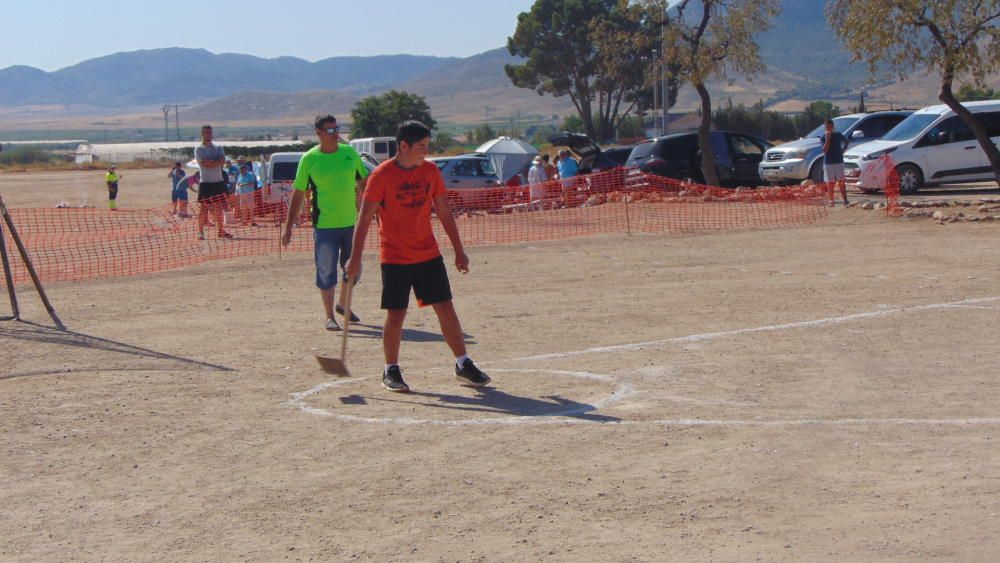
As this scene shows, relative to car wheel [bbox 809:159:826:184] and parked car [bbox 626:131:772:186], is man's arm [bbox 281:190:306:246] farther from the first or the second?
car wheel [bbox 809:159:826:184]

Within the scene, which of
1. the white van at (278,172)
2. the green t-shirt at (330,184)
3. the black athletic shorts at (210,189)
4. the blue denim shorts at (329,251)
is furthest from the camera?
the white van at (278,172)

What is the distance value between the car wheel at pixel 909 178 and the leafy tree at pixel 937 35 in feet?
9.10

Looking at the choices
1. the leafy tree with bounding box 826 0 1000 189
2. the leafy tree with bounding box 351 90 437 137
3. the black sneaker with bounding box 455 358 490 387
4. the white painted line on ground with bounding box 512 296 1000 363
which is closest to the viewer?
the black sneaker with bounding box 455 358 490 387

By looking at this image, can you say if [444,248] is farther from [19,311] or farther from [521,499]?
[521,499]

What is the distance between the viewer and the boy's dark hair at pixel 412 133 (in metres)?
8.12

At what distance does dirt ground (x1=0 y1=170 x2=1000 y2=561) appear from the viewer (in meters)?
5.46

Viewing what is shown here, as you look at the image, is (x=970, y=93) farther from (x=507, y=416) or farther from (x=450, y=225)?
(x=507, y=416)

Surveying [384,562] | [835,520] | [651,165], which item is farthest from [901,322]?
[651,165]

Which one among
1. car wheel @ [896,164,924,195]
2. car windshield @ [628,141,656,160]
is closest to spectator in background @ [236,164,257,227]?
car windshield @ [628,141,656,160]

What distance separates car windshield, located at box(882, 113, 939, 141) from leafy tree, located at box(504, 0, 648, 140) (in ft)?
197

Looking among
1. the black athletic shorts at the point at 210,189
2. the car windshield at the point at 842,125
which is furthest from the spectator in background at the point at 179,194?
the car windshield at the point at 842,125

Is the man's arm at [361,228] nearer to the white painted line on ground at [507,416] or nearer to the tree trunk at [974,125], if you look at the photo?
the white painted line on ground at [507,416]

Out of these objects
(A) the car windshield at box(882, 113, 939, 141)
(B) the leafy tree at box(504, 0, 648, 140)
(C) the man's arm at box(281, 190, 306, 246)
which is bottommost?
(C) the man's arm at box(281, 190, 306, 246)

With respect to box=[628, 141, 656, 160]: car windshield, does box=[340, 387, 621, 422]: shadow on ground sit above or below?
below
